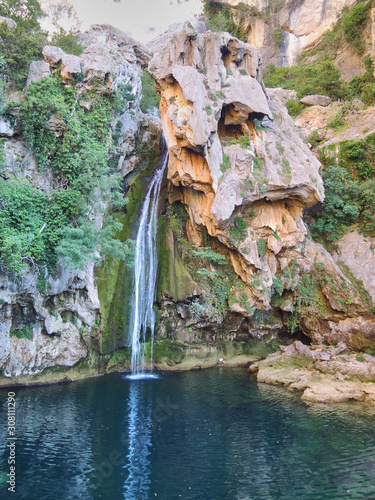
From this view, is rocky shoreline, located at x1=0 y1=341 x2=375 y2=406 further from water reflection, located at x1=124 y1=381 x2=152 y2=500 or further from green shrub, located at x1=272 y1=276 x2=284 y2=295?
water reflection, located at x1=124 y1=381 x2=152 y2=500

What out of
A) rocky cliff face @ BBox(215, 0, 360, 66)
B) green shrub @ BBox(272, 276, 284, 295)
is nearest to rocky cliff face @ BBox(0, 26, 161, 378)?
green shrub @ BBox(272, 276, 284, 295)

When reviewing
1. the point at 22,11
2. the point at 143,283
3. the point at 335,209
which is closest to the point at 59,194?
the point at 143,283

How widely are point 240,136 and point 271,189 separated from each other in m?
4.73

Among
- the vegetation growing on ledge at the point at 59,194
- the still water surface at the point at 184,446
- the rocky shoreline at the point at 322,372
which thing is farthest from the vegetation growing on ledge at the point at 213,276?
the still water surface at the point at 184,446

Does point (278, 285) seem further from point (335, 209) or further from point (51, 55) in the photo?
point (51, 55)

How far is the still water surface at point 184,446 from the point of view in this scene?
27.6 feet

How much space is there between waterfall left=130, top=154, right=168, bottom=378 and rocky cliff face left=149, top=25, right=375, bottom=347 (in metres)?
1.16

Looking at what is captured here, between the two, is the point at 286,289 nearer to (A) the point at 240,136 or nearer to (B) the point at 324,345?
(B) the point at 324,345

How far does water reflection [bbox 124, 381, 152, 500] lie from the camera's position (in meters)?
8.35

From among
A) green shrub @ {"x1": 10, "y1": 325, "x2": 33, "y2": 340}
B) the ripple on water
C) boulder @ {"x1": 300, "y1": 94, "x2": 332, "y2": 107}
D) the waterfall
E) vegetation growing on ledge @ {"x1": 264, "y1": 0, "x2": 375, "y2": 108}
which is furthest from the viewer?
boulder @ {"x1": 300, "y1": 94, "x2": 332, "y2": 107}

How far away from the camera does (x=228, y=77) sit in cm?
2203

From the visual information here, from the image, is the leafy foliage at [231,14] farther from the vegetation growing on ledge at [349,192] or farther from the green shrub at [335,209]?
the green shrub at [335,209]

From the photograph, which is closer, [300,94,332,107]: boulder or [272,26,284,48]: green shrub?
[300,94,332,107]: boulder

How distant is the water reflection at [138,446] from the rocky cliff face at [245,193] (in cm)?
687
